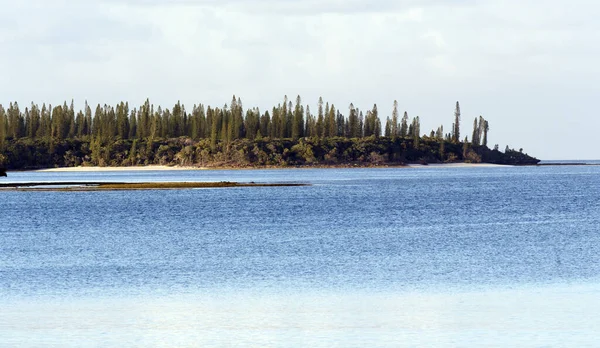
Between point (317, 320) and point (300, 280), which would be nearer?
point (317, 320)

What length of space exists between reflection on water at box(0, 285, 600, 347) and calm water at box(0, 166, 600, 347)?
6 centimetres

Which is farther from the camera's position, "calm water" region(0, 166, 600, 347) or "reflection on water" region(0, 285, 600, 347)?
"calm water" region(0, 166, 600, 347)

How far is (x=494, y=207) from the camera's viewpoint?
9694 centimetres

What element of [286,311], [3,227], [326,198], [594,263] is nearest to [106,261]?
[286,311]

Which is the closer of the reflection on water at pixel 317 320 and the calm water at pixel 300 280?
the reflection on water at pixel 317 320

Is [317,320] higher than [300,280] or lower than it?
higher

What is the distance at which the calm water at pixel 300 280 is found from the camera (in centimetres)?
2622

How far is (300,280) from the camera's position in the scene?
127 ft

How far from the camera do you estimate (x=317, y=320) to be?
28219 millimetres

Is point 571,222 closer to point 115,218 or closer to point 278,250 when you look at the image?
point 278,250

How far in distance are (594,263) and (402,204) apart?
58.5 meters

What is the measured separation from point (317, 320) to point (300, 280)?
10385 millimetres

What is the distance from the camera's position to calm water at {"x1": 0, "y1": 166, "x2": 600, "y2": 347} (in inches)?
1032

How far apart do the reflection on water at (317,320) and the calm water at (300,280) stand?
57 millimetres
